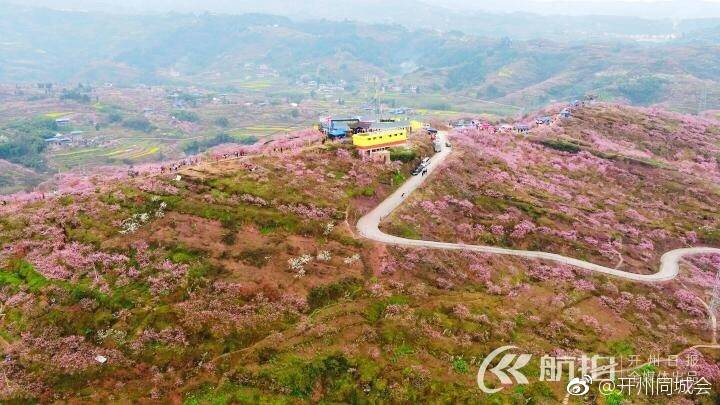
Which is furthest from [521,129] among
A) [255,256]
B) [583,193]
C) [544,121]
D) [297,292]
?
[297,292]

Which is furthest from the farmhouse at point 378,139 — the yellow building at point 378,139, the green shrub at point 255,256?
the green shrub at point 255,256

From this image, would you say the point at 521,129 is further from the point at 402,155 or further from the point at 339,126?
the point at 339,126

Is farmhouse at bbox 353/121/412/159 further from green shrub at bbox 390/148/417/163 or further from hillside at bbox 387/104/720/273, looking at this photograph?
hillside at bbox 387/104/720/273

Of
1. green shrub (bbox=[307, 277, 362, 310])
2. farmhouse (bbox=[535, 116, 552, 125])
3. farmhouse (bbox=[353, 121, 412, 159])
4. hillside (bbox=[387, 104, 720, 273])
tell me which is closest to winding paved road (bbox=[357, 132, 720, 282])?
hillside (bbox=[387, 104, 720, 273])

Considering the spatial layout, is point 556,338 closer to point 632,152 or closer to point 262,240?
point 262,240

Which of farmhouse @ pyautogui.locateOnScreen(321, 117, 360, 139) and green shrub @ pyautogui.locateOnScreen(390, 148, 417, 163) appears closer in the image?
green shrub @ pyautogui.locateOnScreen(390, 148, 417, 163)

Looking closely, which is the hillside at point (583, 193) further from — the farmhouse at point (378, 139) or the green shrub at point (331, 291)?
the green shrub at point (331, 291)
